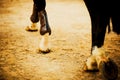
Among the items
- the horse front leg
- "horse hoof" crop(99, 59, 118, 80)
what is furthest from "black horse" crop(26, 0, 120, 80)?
the horse front leg

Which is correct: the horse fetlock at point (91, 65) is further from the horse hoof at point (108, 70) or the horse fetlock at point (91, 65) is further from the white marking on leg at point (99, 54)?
the horse hoof at point (108, 70)

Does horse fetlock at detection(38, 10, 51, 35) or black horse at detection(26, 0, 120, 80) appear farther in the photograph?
horse fetlock at detection(38, 10, 51, 35)

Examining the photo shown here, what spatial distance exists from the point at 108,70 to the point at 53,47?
118 centimetres

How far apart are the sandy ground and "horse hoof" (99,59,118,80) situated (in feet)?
0.36

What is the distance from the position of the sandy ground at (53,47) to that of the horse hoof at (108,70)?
4.4 inches

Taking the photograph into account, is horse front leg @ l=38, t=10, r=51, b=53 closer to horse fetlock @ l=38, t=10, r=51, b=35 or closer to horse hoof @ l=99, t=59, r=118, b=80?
horse fetlock @ l=38, t=10, r=51, b=35

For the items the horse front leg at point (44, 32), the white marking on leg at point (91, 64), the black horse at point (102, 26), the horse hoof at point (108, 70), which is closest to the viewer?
the black horse at point (102, 26)

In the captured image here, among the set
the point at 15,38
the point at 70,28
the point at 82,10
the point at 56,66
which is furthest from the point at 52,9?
the point at 56,66

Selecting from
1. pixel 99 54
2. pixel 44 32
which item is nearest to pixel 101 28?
pixel 99 54

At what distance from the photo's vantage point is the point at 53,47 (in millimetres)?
3613

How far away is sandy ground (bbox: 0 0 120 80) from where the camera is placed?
279 cm

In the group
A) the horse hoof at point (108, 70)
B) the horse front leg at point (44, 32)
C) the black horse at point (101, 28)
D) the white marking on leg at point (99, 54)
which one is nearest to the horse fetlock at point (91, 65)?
the black horse at point (101, 28)

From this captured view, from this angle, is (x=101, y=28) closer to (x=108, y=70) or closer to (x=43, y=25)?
(x=108, y=70)

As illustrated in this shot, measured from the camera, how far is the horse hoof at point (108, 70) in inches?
101
